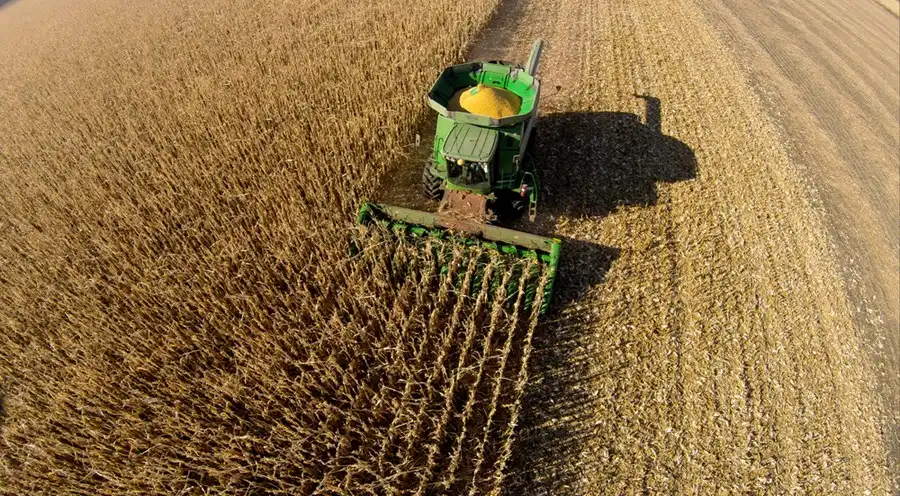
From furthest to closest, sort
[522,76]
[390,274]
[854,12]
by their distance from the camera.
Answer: [854,12]
[522,76]
[390,274]

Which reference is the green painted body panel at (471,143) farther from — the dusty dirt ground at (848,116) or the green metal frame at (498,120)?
the dusty dirt ground at (848,116)

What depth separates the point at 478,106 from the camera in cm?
680

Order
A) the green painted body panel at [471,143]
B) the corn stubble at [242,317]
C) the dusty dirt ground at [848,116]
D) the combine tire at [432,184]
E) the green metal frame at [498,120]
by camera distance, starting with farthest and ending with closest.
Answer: the combine tire at [432,184] < the dusty dirt ground at [848,116] < the green metal frame at [498,120] < the green painted body panel at [471,143] < the corn stubble at [242,317]

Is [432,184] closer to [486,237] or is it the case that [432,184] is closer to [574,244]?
[486,237]

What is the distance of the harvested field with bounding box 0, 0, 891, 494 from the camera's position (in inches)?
192

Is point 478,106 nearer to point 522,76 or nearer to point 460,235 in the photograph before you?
point 522,76

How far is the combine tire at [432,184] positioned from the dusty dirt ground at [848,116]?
6845 millimetres

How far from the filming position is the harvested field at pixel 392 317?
16.0ft

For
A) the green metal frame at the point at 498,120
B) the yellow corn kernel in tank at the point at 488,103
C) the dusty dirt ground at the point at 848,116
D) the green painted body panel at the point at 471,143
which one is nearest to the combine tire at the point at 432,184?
the green metal frame at the point at 498,120

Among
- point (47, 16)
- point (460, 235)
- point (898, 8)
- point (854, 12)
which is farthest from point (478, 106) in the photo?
point (47, 16)

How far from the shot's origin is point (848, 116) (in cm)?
1083

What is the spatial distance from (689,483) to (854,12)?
2026 cm

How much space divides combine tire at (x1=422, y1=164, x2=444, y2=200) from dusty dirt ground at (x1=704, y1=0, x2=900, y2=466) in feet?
22.5

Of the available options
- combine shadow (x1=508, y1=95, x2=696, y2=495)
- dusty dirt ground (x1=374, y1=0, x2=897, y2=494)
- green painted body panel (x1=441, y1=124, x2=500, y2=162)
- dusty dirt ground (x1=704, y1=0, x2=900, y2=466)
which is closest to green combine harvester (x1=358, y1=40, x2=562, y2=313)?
green painted body panel (x1=441, y1=124, x2=500, y2=162)
